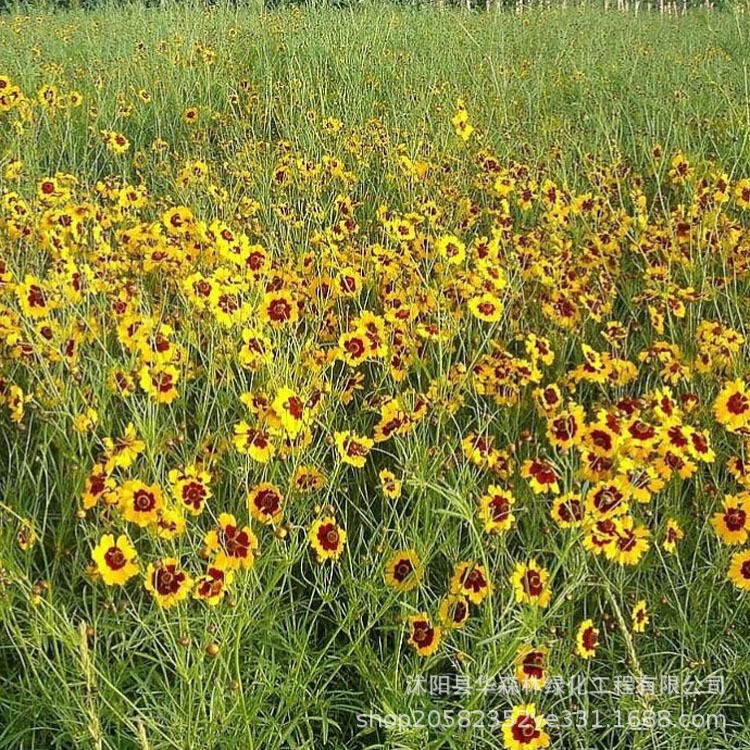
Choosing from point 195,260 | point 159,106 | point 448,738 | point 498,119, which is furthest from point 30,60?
point 448,738

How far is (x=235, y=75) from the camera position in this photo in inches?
164

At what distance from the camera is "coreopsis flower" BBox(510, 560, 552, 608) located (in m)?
1.20

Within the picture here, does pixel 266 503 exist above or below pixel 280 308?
below

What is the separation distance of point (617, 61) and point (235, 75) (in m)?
1.90

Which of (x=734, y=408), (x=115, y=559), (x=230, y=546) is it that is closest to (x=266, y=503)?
(x=230, y=546)

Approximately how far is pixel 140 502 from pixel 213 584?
5.9 inches

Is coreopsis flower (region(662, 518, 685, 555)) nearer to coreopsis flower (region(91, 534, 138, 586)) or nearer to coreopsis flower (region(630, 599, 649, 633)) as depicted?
coreopsis flower (region(630, 599, 649, 633))

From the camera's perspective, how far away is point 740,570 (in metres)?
1.28

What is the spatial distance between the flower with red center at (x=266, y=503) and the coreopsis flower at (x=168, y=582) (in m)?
0.14

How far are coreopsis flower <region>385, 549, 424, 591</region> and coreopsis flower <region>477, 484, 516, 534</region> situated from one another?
117 millimetres

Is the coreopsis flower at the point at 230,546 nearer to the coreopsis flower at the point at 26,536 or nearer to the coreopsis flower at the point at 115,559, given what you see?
the coreopsis flower at the point at 115,559

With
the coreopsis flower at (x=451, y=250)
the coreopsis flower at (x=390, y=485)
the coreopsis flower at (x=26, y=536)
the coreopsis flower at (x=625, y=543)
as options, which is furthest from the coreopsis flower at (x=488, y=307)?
the coreopsis flower at (x=26, y=536)

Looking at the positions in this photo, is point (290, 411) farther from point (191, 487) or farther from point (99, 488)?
point (99, 488)

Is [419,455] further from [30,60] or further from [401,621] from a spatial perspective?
[30,60]
